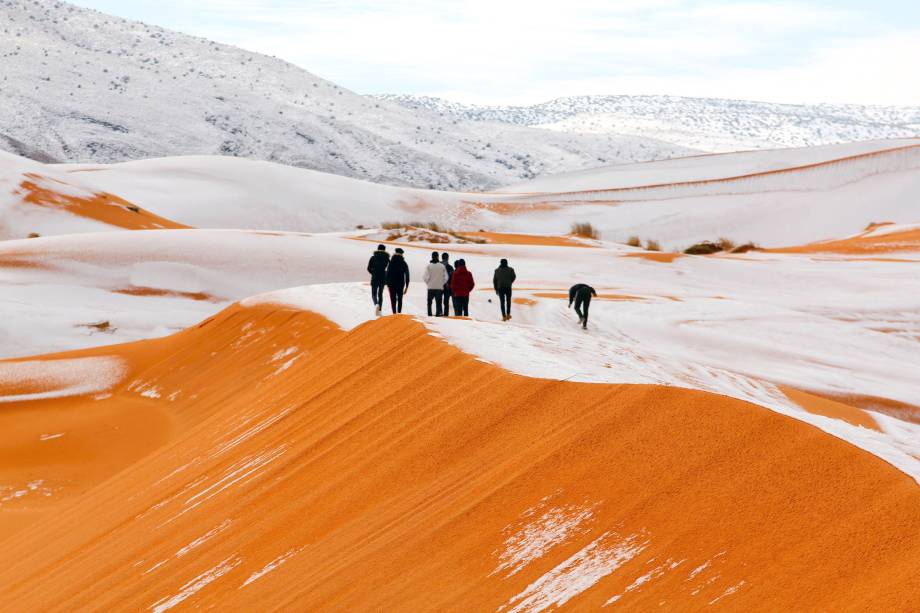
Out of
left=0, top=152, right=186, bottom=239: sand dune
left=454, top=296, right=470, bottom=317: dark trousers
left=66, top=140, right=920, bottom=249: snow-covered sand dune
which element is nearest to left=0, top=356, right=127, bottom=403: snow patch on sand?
left=454, top=296, right=470, bottom=317: dark trousers

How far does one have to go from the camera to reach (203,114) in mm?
73500

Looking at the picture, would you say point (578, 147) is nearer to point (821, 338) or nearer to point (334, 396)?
point (821, 338)

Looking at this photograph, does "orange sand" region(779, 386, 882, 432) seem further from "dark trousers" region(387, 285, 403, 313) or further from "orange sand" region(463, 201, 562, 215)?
"orange sand" region(463, 201, 562, 215)

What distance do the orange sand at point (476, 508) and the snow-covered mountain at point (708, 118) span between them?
128 metres

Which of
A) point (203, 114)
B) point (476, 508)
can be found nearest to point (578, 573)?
point (476, 508)

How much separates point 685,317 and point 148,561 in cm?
1110

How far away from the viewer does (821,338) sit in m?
14.0

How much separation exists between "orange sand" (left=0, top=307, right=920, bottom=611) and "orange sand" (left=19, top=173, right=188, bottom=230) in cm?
2112

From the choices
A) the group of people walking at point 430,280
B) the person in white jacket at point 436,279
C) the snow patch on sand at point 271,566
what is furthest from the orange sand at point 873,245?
the snow patch on sand at point 271,566

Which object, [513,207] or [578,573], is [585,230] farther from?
[578,573]

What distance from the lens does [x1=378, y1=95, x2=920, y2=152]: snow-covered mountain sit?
5655 inches

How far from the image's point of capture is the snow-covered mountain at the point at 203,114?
216 ft

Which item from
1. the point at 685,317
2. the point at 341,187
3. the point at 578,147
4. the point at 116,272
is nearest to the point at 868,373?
the point at 685,317

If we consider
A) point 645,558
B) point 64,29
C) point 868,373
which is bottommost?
Answer: point 868,373
